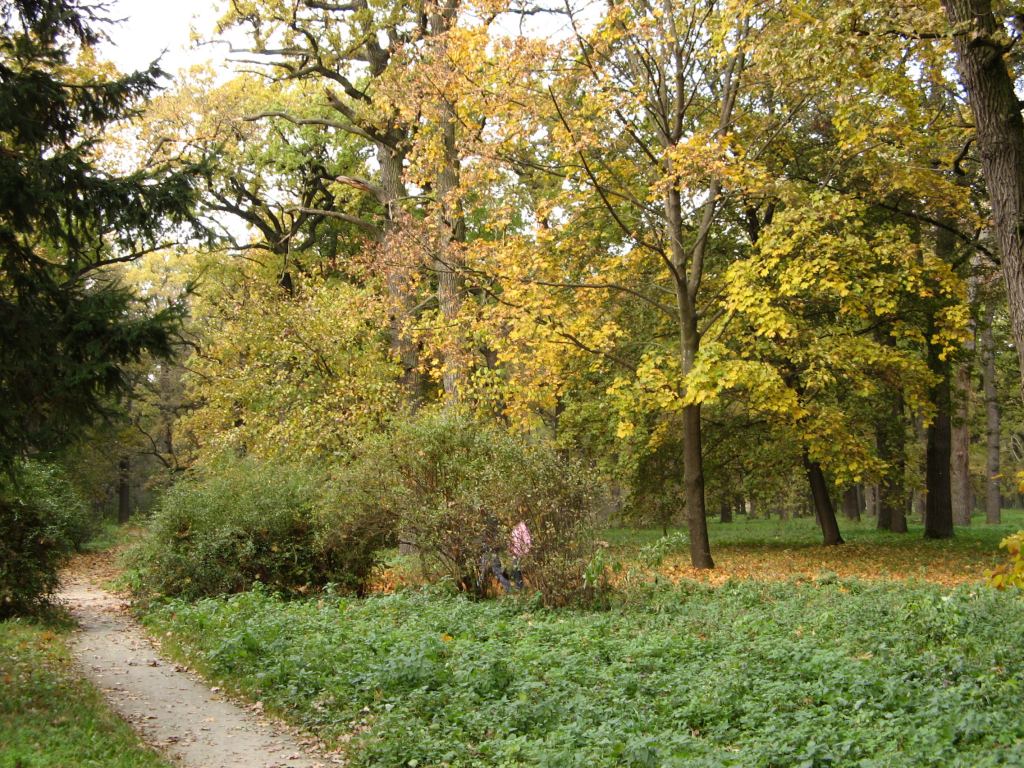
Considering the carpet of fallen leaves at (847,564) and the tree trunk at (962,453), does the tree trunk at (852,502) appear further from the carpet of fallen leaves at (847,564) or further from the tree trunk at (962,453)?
the carpet of fallen leaves at (847,564)

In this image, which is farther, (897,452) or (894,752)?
(897,452)

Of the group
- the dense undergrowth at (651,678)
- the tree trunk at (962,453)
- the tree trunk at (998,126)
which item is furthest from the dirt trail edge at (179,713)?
the tree trunk at (962,453)

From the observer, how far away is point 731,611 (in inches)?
390

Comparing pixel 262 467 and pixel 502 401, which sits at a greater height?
pixel 502 401

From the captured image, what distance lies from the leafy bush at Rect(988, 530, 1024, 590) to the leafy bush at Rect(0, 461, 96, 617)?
36.3 ft

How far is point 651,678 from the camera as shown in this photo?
23.0 feet

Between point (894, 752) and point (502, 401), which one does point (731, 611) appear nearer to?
point (894, 752)

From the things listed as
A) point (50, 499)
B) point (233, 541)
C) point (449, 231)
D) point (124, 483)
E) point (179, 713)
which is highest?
point (449, 231)

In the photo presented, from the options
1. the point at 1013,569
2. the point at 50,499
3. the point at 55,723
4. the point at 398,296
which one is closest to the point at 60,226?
the point at 55,723

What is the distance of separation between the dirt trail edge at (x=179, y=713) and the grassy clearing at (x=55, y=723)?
0.31 metres

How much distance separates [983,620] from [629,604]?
13.4ft

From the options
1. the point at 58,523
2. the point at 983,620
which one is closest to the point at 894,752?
the point at 983,620

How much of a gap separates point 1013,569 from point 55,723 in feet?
22.6

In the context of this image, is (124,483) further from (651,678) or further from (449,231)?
(651,678)
